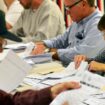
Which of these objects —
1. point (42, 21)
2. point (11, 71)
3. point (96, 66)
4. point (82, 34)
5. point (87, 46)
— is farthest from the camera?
point (42, 21)

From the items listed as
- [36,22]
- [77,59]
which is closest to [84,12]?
[77,59]

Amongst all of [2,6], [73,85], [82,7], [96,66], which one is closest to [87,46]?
[82,7]

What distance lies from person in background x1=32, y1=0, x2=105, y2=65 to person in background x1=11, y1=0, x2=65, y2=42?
442 mm

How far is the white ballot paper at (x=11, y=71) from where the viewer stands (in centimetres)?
165

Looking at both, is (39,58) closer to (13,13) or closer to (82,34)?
(82,34)

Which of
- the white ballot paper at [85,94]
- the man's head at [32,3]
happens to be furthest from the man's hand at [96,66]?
the man's head at [32,3]

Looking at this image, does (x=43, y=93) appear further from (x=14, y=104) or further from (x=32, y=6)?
(x=32, y=6)

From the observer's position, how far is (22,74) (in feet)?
5.78

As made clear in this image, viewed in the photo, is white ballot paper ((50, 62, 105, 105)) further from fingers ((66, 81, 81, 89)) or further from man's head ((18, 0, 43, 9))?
man's head ((18, 0, 43, 9))

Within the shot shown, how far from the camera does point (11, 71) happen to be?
1.69 metres

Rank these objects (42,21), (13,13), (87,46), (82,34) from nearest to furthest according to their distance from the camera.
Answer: (87,46) → (82,34) → (42,21) → (13,13)

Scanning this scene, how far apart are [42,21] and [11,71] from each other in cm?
148

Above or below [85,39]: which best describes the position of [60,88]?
below

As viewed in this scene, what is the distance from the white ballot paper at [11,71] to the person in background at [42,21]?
129cm
